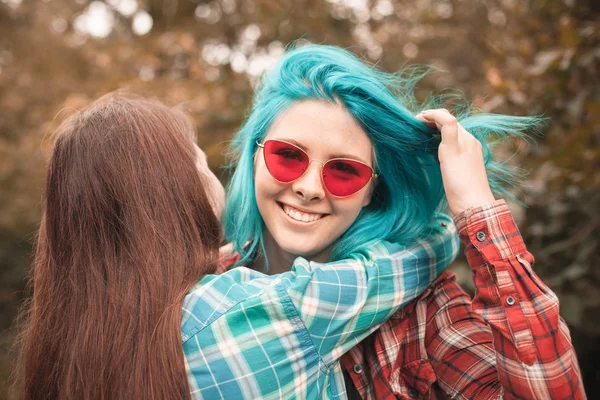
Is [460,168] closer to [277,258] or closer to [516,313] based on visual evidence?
[516,313]

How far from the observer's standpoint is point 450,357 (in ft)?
5.25

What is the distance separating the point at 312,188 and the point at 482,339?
0.73m

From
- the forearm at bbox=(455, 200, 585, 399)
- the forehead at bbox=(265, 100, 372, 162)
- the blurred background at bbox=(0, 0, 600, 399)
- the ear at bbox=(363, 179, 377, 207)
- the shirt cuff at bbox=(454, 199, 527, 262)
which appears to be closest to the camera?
the forearm at bbox=(455, 200, 585, 399)

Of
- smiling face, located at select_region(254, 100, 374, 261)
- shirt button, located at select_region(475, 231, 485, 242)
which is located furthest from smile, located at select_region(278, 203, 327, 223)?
shirt button, located at select_region(475, 231, 485, 242)

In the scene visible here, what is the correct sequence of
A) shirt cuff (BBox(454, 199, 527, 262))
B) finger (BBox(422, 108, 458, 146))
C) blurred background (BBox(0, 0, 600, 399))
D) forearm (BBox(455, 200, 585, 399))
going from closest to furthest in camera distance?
forearm (BBox(455, 200, 585, 399))
shirt cuff (BBox(454, 199, 527, 262))
finger (BBox(422, 108, 458, 146))
blurred background (BBox(0, 0, 600, 399))

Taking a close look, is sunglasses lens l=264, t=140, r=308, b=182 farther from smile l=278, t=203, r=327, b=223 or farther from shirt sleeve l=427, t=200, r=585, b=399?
shirt sleeve l=427, t=200, r=585, b=399

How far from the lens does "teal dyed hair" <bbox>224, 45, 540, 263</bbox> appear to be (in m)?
1.77

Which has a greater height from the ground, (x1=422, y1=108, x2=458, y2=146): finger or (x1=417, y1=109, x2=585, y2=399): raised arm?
(x1=422, y1=108, x2=458, y2=146): finger

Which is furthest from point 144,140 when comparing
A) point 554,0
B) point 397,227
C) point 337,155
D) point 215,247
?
point 554,0

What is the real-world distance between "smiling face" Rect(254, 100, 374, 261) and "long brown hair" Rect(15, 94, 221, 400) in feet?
0.78

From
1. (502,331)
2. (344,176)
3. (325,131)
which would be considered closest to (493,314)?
(502,331)

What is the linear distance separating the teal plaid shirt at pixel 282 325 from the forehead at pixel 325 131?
1.29 feet

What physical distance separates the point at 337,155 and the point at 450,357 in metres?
0.76

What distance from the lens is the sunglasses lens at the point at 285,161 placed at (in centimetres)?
172
